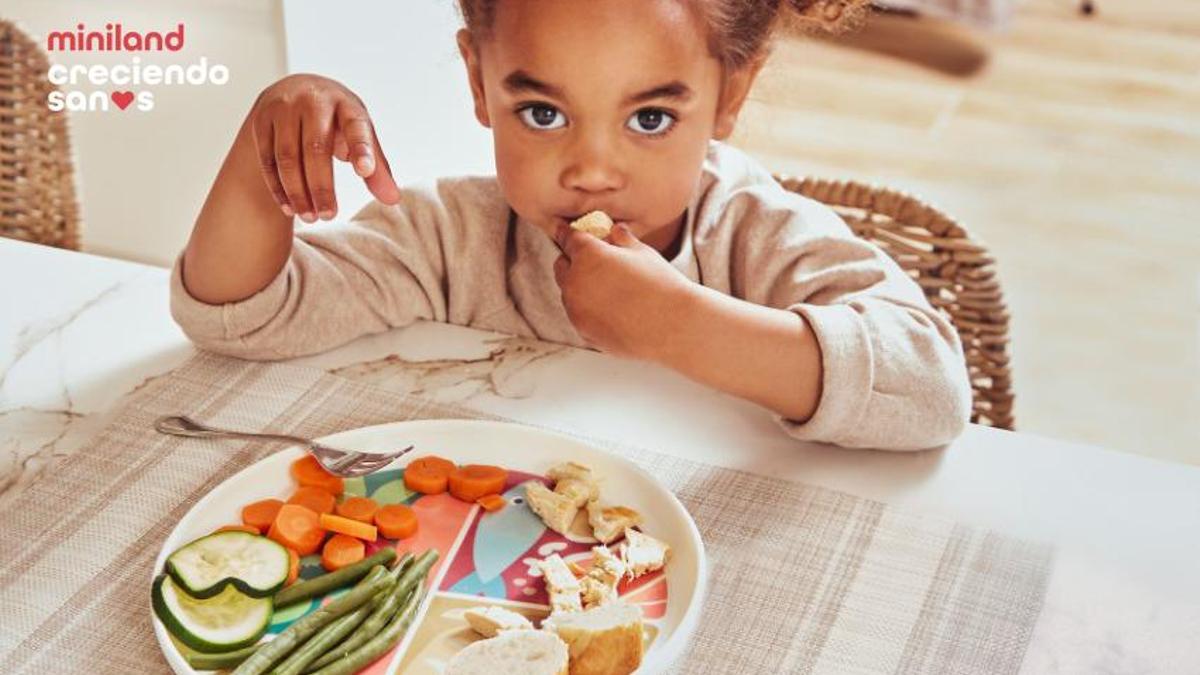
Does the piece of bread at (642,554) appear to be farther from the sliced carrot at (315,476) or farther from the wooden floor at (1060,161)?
the wooden floor at (1060,161)

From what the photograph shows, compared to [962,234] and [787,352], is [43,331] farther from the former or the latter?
[962,234]

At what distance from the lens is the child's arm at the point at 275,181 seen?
3.72 feet

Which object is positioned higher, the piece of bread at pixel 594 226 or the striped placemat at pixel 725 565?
the piece of bread at pixel 594 226

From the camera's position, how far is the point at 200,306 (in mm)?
1177

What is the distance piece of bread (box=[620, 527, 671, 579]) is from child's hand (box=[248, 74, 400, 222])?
0.38 meters

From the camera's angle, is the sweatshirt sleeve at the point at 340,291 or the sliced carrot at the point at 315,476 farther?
the sweatshirt sleeve at the point at 340,291

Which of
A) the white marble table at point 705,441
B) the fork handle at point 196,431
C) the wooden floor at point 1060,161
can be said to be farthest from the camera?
the wooden floor at point 1060,161

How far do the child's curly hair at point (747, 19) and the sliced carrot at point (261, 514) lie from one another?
0.44 meters

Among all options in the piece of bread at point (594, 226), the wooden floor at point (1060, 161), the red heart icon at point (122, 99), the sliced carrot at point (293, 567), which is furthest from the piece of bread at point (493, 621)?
the wooden floor at point (1060, 161)

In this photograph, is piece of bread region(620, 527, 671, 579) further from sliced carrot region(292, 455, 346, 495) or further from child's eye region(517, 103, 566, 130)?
child's eye region(517, 103, 566, 130)

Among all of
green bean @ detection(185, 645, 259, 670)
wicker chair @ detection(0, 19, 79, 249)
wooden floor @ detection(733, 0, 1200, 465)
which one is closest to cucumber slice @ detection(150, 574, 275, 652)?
green bean @ detection(185, 645, 259, 670)

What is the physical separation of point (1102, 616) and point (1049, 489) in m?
0.14

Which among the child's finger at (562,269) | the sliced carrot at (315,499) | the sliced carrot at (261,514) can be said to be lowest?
the sliced carrot at (261,514)

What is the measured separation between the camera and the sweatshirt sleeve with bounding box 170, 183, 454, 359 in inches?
46.0
